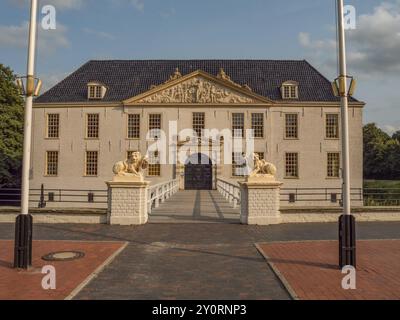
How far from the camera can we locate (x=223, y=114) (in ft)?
109

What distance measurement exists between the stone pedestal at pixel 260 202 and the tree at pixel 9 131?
29.4 meters

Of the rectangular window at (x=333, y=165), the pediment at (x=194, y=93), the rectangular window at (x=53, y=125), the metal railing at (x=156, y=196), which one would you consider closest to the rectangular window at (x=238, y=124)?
the pediment at (x=194, y=93)

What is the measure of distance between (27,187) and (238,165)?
26.8 m

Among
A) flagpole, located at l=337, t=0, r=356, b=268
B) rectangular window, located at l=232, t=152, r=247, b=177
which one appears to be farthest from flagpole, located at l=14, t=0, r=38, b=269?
rectangular window, located at l=232, t=152, r=247, b=177

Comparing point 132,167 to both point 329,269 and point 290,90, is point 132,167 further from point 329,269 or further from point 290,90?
point 290,90

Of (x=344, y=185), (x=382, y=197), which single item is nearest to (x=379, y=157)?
(x=382, y=197)

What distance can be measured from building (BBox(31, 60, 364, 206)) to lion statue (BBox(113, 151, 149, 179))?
64.8 feet

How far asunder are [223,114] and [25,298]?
96.1 ft

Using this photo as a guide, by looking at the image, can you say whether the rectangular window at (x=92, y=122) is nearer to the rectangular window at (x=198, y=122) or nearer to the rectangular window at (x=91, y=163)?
the rectangular window at (x=91, y=163)

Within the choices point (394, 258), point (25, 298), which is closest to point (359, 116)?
point (394, 258)

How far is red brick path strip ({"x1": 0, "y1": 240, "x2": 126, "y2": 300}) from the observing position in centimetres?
529

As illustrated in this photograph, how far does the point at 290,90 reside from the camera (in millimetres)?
33844
